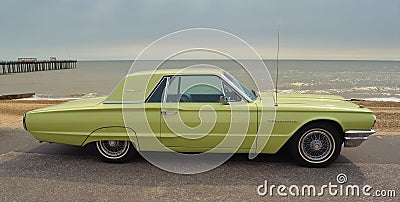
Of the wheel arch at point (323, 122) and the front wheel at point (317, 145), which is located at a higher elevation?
the wheel arch at point (323, 122)

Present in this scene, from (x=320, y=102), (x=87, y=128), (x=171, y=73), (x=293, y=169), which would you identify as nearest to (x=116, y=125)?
(x=87, y=128)

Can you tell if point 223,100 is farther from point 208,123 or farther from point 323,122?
point 323,122

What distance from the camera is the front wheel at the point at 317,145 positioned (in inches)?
176

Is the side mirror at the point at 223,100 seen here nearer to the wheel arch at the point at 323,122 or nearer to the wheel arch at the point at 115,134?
the wheel arch at the point at 323,122

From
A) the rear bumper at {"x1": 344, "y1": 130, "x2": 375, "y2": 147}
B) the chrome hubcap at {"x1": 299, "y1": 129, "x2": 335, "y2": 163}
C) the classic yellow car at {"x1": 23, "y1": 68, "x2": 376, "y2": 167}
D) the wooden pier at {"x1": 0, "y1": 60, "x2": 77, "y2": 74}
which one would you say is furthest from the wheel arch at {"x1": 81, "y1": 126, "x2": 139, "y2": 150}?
the wooden pier at {"x1": 0, "y1": 60, "x2": 77, "y2": 74}

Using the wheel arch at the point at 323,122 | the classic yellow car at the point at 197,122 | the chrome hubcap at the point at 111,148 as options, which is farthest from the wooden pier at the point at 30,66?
the wheel arch at the point at 323,122

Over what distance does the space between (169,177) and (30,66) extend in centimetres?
7539

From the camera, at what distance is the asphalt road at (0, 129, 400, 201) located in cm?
365

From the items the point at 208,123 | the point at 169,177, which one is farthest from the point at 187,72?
the point at 169,177

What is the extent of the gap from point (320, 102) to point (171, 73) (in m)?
2.32

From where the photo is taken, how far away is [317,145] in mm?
4523

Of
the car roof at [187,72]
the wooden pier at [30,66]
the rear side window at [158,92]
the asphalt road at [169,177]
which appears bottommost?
the asphalt road at [169,177]

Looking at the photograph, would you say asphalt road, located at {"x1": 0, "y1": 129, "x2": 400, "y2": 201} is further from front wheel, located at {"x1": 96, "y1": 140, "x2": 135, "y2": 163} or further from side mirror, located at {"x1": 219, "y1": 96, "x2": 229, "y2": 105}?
side mirror, located at {"x1": 219, "y1": 96, "x2": 229, "y2": 105}

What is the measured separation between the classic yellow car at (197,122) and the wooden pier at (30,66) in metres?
61.2
